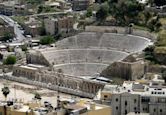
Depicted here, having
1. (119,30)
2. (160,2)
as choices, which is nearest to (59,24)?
(119,30)

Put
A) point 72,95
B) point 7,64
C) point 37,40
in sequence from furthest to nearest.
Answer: point 37,40
point 7,64
point 72,95

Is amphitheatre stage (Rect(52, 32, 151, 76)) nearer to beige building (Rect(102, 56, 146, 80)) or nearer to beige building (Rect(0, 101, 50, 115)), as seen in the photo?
beige building (Rect(102, 56, 146, 80))

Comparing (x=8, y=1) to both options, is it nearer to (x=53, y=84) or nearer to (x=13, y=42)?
(x=13, y=42)

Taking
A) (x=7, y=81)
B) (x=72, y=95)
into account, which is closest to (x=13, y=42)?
(x=7, y=81)

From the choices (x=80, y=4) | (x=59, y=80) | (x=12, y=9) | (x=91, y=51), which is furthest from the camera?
(x=12, y=9)

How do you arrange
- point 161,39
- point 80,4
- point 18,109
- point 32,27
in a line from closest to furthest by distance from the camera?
point 18,109
point 161,39
point 32,27
point 80,4

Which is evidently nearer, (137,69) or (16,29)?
(137,69)

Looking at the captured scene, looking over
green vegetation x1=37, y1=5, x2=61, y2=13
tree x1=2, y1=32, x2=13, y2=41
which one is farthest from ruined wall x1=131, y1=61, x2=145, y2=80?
green vegetation x1=37, y1=5, x2=61, y2=13

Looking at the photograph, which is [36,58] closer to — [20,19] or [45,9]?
[20,19]
